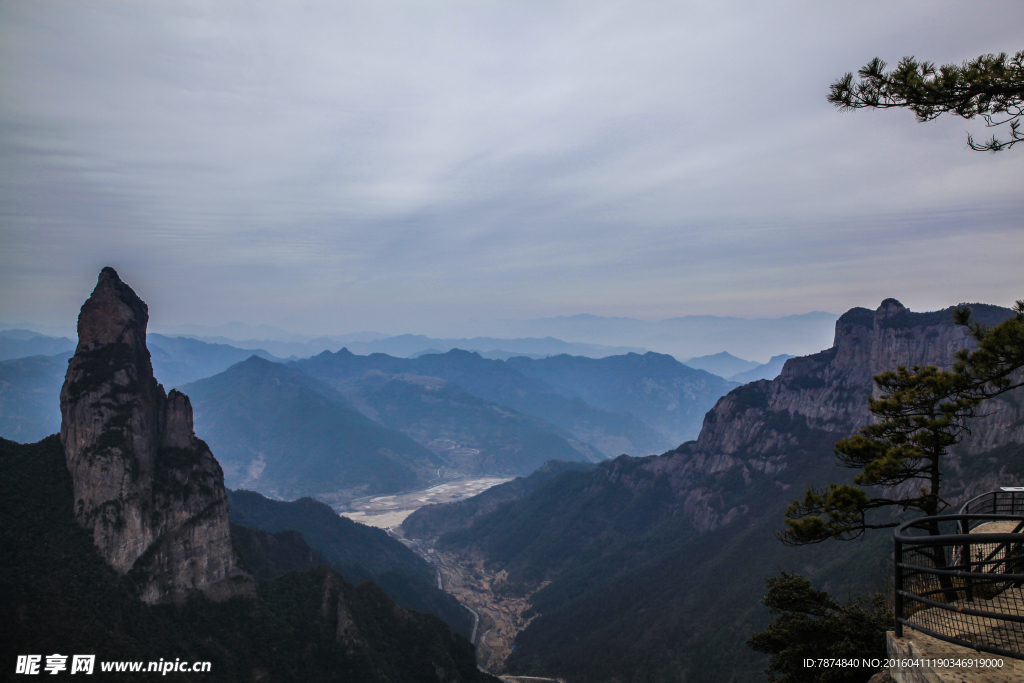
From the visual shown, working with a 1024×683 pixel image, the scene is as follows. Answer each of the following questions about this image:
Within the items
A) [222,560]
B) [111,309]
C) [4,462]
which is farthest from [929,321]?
[4,462]

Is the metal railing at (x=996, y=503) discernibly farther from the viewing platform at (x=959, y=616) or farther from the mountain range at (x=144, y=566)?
the mountain range at (x=144, y=566)

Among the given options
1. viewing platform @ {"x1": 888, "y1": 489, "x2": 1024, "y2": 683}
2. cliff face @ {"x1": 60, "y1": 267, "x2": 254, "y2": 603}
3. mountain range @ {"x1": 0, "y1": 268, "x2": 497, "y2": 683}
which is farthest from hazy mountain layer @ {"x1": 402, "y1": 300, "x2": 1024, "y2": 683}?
cliff face @ {"x1": 60, "y1": 267, "x2": 254, "y2": 603}

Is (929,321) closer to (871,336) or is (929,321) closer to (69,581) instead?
(871,336)

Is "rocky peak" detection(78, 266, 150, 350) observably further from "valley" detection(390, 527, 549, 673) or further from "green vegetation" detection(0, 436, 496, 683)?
"valley" detection(390, 527, 549, 673)

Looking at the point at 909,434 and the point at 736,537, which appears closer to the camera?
the point at 909,434

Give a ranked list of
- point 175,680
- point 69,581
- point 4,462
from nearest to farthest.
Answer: point 175,680 < point 69,581 < point 4,462

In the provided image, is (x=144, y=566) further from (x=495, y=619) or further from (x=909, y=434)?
(x=495, y=619)

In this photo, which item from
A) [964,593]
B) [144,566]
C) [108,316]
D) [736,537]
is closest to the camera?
[964,593]

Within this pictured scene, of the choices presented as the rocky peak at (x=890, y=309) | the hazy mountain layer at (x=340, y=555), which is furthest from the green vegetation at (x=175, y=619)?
the rocky peak at (x=890, y=309)

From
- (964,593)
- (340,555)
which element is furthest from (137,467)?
(340,555)
